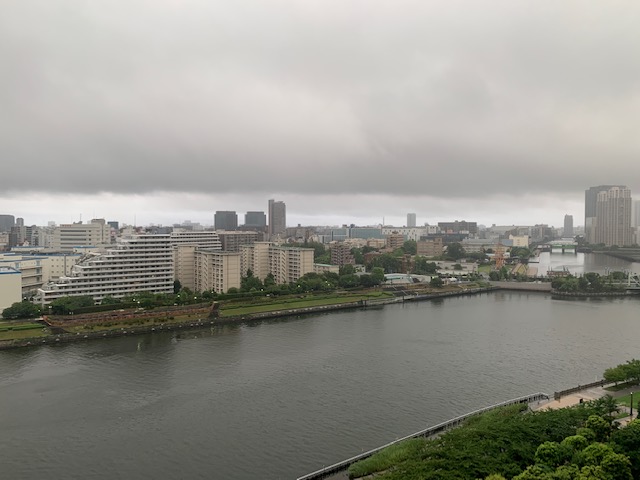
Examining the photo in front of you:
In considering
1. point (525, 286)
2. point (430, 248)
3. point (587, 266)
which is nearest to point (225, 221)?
point (430, 248)

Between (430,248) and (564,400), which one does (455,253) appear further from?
(564,400)

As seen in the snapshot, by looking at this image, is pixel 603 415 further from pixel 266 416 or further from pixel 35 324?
pixel 35 324

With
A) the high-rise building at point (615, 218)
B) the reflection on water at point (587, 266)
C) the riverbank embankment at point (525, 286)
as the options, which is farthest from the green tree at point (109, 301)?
the high-rise building at point (615, 218)

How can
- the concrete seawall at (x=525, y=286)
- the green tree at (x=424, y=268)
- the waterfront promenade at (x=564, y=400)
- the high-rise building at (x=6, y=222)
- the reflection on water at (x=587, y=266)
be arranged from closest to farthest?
the waterfront promenade at (x=564, y=400)
the concrete seawall at (x=525, y=286)
the green tree at (x=424, y=268)
the reflection on water at (x=587, y=266)
the high-rise building at (x=6, y=222)

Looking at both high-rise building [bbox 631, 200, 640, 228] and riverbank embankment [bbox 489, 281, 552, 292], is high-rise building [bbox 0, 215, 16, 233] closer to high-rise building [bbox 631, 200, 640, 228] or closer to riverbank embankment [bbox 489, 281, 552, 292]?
riverbank embankment [bbox 489, 281, 552, 292]

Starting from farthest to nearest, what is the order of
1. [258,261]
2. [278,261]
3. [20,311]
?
[258,261], [278,261], [20,311]

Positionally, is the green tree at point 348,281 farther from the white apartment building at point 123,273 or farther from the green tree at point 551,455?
the green tree at point 551,455

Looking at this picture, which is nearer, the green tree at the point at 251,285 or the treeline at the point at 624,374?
the treeline at the point at 624,374
